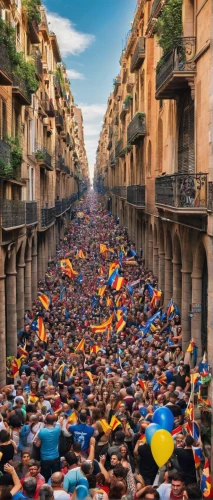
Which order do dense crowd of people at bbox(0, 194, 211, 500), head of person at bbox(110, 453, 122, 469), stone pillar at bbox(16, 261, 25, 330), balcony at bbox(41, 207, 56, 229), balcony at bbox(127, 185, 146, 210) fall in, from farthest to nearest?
balcony at bbox(41, 207, 56, 229) → balcony at bbox(127, 185, 146, 210) → stone pillar at bbox(16, 261, 25, 330) → head of person at bbox(110, 453, 122, 469) → dense crowd of people at bbox(0, 194, 211, 500)

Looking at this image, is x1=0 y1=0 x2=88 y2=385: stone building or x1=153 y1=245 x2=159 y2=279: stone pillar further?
x1=153 y1=245 x2=159 y2=279: stone pillar

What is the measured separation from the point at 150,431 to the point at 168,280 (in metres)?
15.3

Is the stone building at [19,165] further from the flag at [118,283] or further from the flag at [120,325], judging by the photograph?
the flag at [118,283]

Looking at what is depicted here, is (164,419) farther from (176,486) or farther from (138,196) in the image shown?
(138,196)

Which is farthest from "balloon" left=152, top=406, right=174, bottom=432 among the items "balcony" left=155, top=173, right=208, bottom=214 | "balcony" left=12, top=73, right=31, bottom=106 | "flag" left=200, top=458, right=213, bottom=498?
"balcony" left=12, top=73, right=31, bottom=106

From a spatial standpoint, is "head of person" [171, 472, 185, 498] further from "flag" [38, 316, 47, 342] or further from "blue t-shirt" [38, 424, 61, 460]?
"flag" [38, 316, 47, 342]

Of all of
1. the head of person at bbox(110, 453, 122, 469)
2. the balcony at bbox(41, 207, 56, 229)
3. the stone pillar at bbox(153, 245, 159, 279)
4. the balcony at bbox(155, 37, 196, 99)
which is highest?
the balcony at bbox(155, 37, 196, 99)

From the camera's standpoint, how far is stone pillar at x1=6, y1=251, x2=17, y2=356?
23062mm

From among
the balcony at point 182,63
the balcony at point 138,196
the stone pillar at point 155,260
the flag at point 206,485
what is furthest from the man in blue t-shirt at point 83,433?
the balcony at point 138,196

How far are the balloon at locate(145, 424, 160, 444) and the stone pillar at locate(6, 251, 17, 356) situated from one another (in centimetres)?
1360

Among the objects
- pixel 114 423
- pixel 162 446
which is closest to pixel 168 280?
pixel 114 423

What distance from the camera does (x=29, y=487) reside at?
7957mm

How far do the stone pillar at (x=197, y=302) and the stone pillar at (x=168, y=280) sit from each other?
644 cm

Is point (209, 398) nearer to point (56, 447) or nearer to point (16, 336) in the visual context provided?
point (56, 447)
